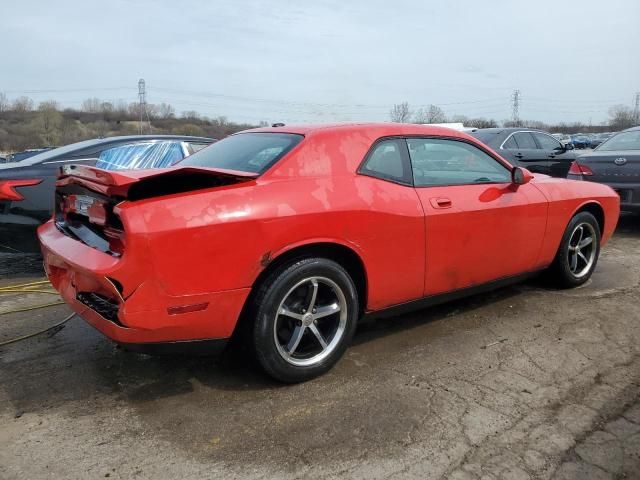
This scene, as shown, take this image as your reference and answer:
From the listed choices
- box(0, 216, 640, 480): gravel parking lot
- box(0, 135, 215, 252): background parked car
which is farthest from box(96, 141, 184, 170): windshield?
box(0, 216, 640, 480): gravel parking lot

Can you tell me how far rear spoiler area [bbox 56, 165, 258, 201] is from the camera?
2.60 metres

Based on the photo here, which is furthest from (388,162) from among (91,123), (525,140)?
(91,123)

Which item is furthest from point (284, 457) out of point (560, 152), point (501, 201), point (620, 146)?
point (560, 152)

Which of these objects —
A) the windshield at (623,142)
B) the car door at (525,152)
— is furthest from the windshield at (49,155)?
the windshield at (623,142)

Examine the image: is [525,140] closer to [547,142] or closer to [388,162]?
[547,142]

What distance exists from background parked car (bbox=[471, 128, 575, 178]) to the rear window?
655 cm

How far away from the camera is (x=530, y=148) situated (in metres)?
9.94

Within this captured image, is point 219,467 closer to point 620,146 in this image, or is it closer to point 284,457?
point 284,457

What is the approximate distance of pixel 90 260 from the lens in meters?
2.69

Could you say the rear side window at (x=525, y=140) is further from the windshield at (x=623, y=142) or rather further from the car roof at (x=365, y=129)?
the car roof at (x=365, y=129)

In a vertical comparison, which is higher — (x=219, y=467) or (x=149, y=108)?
(x=149, y=108)

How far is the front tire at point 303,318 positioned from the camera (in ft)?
9.38

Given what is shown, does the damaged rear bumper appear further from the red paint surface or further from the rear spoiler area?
the rear spoiler area

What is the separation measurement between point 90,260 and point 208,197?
0.67 metres
